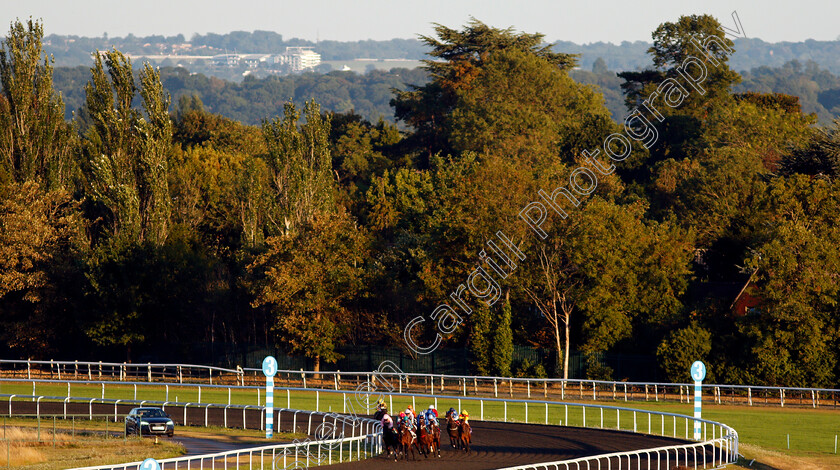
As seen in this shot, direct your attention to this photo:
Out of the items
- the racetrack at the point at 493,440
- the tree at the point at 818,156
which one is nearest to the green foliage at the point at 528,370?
the racetrack at the point at 493,440

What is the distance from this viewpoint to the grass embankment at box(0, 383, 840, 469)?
3177cm

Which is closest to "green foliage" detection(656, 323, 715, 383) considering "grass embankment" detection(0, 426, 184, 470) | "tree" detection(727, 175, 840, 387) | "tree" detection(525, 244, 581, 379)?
"tree" detection(727, 175, 840, 387)

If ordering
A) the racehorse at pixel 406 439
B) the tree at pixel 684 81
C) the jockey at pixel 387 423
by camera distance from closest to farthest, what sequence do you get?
1. the racehorse at pixel 406 439
2. the jockey at pixel 387 423
3. the tree at pixel 684 81

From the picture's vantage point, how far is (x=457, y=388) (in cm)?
5044

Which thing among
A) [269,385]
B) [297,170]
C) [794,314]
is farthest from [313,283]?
[269,385]

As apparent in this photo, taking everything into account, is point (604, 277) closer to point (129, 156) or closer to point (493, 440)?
point (493, 440)

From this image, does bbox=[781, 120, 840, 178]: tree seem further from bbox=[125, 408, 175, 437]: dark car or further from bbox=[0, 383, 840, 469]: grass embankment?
bbox=[125, 408, 175, 437]: dark car

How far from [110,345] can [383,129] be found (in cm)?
4363

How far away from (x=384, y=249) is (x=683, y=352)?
66.8 feet

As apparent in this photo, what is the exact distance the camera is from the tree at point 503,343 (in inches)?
2163

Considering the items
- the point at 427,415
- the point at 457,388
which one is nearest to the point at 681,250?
the point at 457,388

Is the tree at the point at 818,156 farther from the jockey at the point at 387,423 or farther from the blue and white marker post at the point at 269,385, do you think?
the blue and white marker post at the point at 269,385

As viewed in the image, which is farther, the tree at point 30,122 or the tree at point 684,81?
the tree at point 684,81

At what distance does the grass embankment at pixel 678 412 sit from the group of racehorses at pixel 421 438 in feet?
22.8
